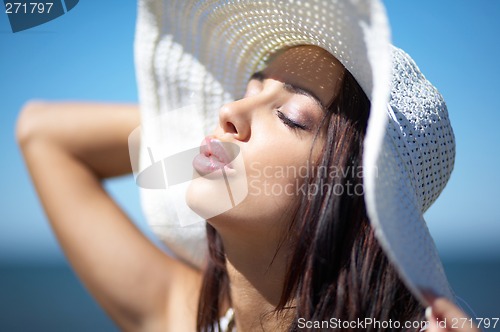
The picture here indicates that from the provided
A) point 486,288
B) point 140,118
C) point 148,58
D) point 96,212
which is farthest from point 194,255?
point 486,288

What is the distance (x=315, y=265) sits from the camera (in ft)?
4.26

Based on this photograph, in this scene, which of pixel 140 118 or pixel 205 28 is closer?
pixel 205 28

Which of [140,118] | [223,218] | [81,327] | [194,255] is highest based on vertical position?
[140,118]

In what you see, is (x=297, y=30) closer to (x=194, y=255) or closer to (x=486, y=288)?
(x=194, y=255)

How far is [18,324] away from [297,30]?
5.20 metres

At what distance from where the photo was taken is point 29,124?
5.80 feet

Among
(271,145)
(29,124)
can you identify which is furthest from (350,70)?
(29,124)

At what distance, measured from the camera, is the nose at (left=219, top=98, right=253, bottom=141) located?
1312mm

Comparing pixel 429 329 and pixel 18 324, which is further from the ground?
pixel 429 329

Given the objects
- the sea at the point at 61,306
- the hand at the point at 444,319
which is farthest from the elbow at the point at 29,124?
the sea at the point at 61,306

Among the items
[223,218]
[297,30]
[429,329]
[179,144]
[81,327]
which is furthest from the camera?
[81,327]

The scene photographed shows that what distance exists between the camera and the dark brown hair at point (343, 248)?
50.3 inches

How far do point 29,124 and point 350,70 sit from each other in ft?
3.87

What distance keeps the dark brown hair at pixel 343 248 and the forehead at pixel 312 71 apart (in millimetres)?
30
